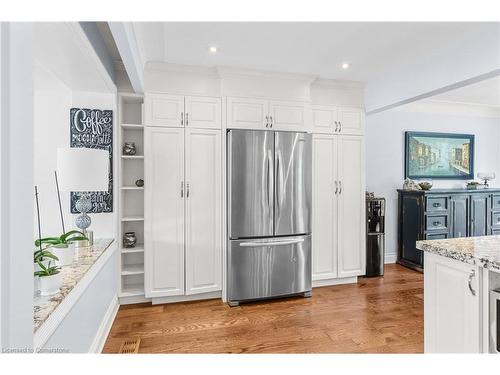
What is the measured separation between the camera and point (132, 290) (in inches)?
124

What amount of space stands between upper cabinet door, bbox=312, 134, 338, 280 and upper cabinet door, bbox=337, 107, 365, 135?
0.70ft

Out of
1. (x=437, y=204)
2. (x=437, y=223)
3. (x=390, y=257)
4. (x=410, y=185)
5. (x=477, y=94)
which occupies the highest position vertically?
(x=477, y=94)

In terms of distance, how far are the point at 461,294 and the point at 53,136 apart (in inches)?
126

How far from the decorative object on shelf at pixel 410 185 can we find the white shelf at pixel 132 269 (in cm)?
393

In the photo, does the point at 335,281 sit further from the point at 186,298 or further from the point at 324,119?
the point at 324,119

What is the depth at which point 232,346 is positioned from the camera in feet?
7.54

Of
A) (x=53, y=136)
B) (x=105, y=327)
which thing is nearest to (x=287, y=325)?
(x=105, y=327)

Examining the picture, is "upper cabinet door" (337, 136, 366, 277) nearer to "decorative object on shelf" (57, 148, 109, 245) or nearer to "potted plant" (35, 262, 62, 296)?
"decorative object on shelf" (57, 148, 109, 245)

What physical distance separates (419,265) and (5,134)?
4.82m

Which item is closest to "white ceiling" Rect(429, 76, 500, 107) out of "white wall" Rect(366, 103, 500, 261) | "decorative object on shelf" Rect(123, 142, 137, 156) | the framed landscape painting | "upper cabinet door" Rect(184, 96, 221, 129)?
"white wall" Rect(366, 103, 500, 261)

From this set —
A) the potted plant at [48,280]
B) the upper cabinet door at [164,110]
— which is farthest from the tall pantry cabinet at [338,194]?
the potted plant at [48,280]

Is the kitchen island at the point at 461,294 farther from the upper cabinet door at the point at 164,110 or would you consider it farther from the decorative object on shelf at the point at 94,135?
the decorative object on shelf at the point at 94,135

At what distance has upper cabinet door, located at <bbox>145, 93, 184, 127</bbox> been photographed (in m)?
2.96
